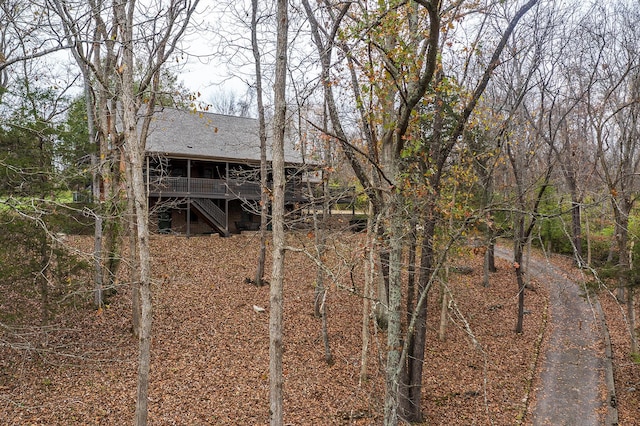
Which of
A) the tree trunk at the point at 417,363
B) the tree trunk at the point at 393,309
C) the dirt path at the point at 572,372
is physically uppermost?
the tree trunk at the point at 393,309

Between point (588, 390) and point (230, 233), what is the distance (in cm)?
1840

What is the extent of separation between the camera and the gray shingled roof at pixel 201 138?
2144 centimetres

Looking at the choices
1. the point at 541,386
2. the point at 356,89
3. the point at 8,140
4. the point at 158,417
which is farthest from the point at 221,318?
the point at 541,386

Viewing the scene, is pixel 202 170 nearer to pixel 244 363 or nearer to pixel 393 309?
pixel 244 363

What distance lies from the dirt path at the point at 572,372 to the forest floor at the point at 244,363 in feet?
1.10

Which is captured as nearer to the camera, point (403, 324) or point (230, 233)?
point (403, 324)

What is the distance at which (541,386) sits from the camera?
39.4 feet

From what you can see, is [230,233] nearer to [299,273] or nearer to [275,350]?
[299,273]

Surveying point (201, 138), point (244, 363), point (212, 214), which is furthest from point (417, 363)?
point (201, 138)

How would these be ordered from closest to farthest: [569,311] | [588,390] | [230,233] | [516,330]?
[588,390], [516,330], [569,311], [230,233]

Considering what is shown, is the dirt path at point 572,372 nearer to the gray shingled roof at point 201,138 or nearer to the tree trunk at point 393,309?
the tree trunk at point 393,309

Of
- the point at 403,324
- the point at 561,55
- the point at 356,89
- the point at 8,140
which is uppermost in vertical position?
the point at 561,55

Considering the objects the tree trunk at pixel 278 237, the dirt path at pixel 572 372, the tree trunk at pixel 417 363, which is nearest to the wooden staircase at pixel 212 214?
the tree trunk at pixel 417 363

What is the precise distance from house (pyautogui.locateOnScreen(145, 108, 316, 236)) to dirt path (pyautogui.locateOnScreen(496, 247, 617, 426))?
1276 cm
